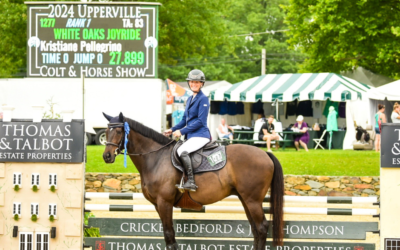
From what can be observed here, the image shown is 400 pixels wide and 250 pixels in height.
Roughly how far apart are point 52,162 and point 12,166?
1.79ft

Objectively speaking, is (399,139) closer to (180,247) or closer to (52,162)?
(180,247)

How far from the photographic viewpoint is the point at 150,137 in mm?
7746

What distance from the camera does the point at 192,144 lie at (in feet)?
24.6

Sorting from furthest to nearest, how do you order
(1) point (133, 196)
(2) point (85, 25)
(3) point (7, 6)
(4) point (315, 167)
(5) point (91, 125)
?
(3) point (7, 6), (5) point (91, 125), (2) point (85, 25), (4) point (315, 167), (1) point (133, 196)

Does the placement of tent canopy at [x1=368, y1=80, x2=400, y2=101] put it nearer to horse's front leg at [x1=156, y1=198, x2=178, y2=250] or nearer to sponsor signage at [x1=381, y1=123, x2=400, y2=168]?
sponsor signage at [x1=381, y1=123, x2=400, y2=168]

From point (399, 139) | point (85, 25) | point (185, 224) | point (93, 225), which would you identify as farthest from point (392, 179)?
point (85, 25)

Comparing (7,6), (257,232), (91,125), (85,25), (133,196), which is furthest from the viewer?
(7,6)

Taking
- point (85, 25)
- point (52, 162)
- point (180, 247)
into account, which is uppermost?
point (85, 25)

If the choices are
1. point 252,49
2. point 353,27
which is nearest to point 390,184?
point 353,27

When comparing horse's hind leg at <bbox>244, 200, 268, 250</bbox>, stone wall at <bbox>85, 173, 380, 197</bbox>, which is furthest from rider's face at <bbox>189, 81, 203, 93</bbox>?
stone wall at <bbox>85, 173, 380, 197</bbox>

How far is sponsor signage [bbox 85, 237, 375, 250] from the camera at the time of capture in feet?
24.8

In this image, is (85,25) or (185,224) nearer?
(185,224)

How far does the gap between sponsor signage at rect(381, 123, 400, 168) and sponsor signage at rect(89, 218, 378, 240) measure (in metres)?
0.82

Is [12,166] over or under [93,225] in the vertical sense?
over
